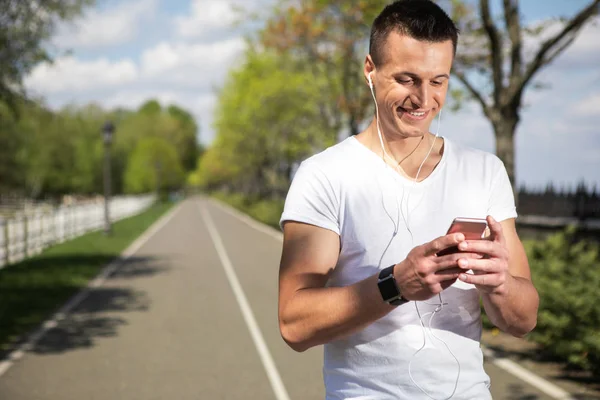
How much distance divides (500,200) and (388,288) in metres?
0.53

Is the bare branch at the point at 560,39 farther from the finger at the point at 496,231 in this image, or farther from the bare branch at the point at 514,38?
the finger at the point at 496,231

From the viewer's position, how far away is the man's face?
6.01 feet

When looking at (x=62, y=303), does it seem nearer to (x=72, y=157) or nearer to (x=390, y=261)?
(x=390, y=261)

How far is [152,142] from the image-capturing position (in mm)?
104312

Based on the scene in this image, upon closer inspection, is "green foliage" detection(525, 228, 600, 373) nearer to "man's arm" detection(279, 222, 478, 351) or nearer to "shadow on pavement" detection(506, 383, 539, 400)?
"shadow on pavement" detection(506, 383, 539, 400)

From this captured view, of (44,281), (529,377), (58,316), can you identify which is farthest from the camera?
(44,281)

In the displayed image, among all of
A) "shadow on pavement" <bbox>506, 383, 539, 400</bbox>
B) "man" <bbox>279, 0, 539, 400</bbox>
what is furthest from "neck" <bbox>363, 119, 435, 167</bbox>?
"shadow on pavement" <bbox>506, 383, 539, 400</bbox>

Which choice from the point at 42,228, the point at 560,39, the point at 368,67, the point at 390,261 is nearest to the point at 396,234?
the point at 390,261

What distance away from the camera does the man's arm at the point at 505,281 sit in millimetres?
1613

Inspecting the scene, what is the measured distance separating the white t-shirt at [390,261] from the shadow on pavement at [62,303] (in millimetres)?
7772

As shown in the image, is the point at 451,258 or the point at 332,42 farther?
the point at 332,42

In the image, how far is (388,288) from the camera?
65.4 inches

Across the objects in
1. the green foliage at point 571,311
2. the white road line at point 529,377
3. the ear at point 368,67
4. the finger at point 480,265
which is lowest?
the white road line at point 529,377

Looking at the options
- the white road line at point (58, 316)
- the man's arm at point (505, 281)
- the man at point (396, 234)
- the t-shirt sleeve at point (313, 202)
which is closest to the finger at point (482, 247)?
the man's arm at point (505, 281)
